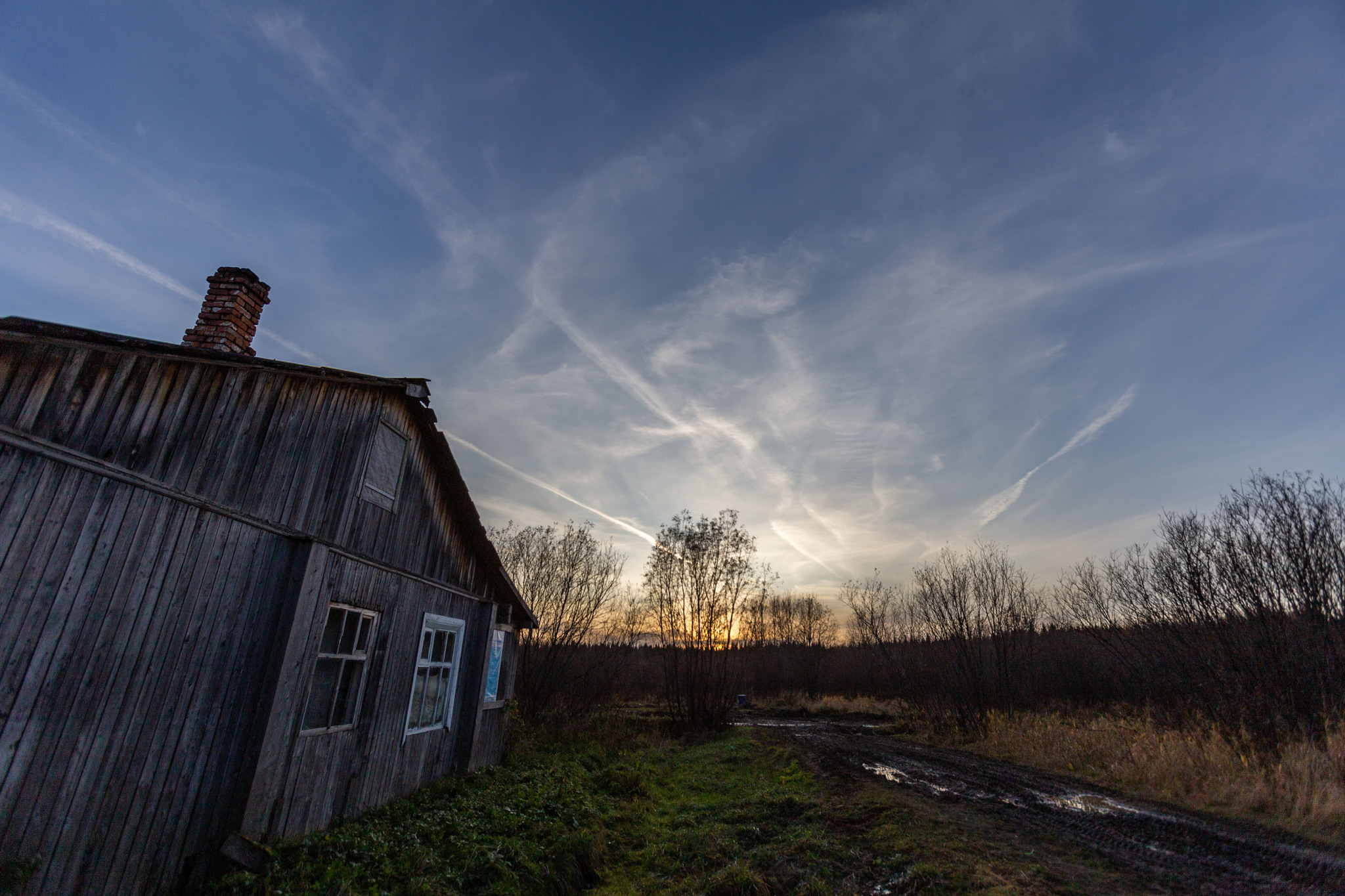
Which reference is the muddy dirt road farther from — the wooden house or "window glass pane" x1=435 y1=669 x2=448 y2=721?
the wooden house

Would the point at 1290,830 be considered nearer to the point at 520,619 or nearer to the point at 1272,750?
the point at 1272,750

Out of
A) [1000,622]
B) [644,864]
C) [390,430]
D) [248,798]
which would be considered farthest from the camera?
[1000,622]

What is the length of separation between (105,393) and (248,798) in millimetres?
4126

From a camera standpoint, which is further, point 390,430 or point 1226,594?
point 1226,594

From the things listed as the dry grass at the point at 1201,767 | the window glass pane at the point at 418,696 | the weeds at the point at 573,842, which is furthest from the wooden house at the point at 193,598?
the dry grass at the point at 1201,767

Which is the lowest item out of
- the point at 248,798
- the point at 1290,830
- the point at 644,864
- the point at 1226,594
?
the point at 644,864

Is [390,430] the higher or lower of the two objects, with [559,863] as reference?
higher

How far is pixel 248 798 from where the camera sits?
218 inches

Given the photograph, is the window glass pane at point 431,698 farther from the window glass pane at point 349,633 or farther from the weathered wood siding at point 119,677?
the weathered wood siding at point 119,677

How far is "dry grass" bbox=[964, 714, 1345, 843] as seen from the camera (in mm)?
7547

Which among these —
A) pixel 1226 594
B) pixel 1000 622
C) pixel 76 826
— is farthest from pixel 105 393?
pixel 1000 622

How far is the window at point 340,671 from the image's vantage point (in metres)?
6.77

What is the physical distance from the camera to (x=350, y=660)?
741 cm

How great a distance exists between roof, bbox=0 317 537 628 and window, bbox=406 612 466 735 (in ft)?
5.54
